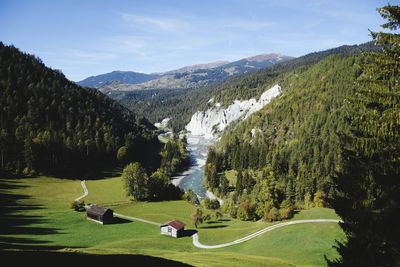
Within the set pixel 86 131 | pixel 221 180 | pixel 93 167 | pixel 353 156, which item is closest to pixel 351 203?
pixel 353 156

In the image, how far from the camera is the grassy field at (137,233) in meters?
62.9

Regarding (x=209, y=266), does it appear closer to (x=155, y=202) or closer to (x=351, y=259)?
(x=351, y=259)

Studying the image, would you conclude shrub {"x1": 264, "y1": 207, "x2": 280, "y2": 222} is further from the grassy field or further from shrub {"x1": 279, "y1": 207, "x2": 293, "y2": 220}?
the grassy field

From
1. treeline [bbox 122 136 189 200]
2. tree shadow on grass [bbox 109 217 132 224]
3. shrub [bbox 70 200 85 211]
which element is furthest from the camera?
treeline [bbox 122 136 189 200]

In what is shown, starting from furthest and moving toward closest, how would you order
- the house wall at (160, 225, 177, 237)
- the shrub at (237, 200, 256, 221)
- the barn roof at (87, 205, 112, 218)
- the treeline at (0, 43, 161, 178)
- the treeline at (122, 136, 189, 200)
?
the treeline at (0, 43, 161, 178) < the treeline at (122, 136, 189, 200) < the shrub at (237, 200, 256, 221) < the barn roof at (87, 205, 112, 218) < the house wall at (160, 225, 177, 237)

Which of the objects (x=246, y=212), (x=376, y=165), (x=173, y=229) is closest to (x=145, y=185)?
(x=246, y=212)

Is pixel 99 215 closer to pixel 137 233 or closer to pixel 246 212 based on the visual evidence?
pixel 137 233

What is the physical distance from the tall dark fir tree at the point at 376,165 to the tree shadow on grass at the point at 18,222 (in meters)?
59.6

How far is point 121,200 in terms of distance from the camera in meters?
126

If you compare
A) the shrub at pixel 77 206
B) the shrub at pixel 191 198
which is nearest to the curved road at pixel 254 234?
the shrub at pixel 77 206

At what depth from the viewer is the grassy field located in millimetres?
62906

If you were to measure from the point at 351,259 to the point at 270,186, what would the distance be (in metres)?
100.0

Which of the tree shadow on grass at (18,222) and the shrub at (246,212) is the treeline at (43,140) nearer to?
the tree shadow on grass at (18,222)

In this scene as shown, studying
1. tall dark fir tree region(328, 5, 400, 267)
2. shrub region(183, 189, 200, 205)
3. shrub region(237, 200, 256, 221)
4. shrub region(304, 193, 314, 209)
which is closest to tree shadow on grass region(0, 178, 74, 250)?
shrub region(183, 189, 200, 205)
